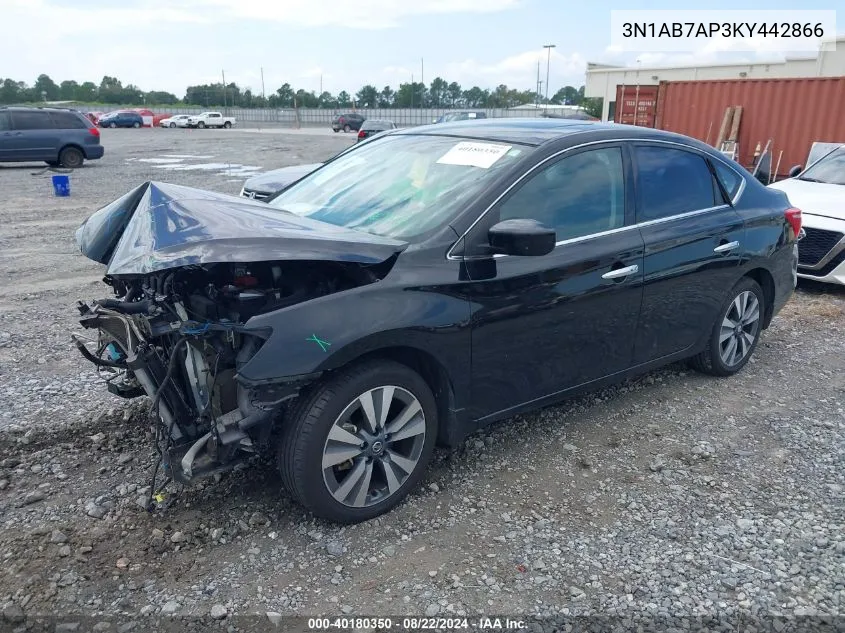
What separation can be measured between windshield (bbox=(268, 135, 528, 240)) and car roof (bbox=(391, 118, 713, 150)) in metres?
0.10

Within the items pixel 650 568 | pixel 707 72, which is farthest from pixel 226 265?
pixel 707 72

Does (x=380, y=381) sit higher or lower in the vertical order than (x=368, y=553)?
higher

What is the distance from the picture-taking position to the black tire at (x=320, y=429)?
2818 millimetres

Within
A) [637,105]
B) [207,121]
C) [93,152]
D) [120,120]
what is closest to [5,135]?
[93,152]

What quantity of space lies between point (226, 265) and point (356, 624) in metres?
1.56

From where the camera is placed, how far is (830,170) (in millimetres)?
8445

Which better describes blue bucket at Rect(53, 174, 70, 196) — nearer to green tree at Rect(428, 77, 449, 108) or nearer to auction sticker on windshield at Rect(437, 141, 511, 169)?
auction sticker on windshield at Rect(437, 141, 511, 169)

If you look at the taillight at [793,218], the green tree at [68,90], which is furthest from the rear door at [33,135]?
the green tree at [68,90]

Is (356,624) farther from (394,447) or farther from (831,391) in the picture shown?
(831,391)

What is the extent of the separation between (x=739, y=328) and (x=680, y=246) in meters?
1.13

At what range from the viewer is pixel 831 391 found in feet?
15.4

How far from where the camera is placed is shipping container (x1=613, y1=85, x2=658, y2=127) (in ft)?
57.0

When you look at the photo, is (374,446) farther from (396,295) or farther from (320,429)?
(396,295)

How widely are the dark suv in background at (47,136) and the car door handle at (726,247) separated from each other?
19.5 meters
